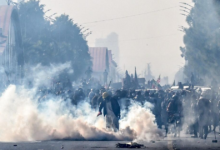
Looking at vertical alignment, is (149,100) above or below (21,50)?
below

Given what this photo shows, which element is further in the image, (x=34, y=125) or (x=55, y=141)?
(x=34, y=125)

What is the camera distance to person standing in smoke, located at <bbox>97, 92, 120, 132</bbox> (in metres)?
21.4

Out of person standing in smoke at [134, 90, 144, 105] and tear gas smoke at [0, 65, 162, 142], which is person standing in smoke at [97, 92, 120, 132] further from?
person standing in smoke at [134, 90, 144, 105]

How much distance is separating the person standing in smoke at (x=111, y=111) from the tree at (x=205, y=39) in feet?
94.9

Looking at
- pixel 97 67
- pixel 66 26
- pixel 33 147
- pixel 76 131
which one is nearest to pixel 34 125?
pixel 76 131

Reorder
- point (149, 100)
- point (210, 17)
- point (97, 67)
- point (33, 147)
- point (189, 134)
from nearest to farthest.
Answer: point (33, 147), point (189, 134), point (149, 100), point (210, 17), point (97, 67)

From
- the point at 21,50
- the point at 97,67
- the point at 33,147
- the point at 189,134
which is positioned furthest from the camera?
the point at 97,67

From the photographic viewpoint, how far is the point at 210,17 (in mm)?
53125

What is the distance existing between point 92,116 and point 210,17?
29517mm

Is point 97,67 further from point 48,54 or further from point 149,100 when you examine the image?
point 149,100

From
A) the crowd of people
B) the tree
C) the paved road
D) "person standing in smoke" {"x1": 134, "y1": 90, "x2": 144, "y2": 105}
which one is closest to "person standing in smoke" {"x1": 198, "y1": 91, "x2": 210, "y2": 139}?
the crowd of people

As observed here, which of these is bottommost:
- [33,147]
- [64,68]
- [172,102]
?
[33,147]

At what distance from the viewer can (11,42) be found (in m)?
66.6

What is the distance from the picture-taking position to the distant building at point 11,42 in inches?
2325
